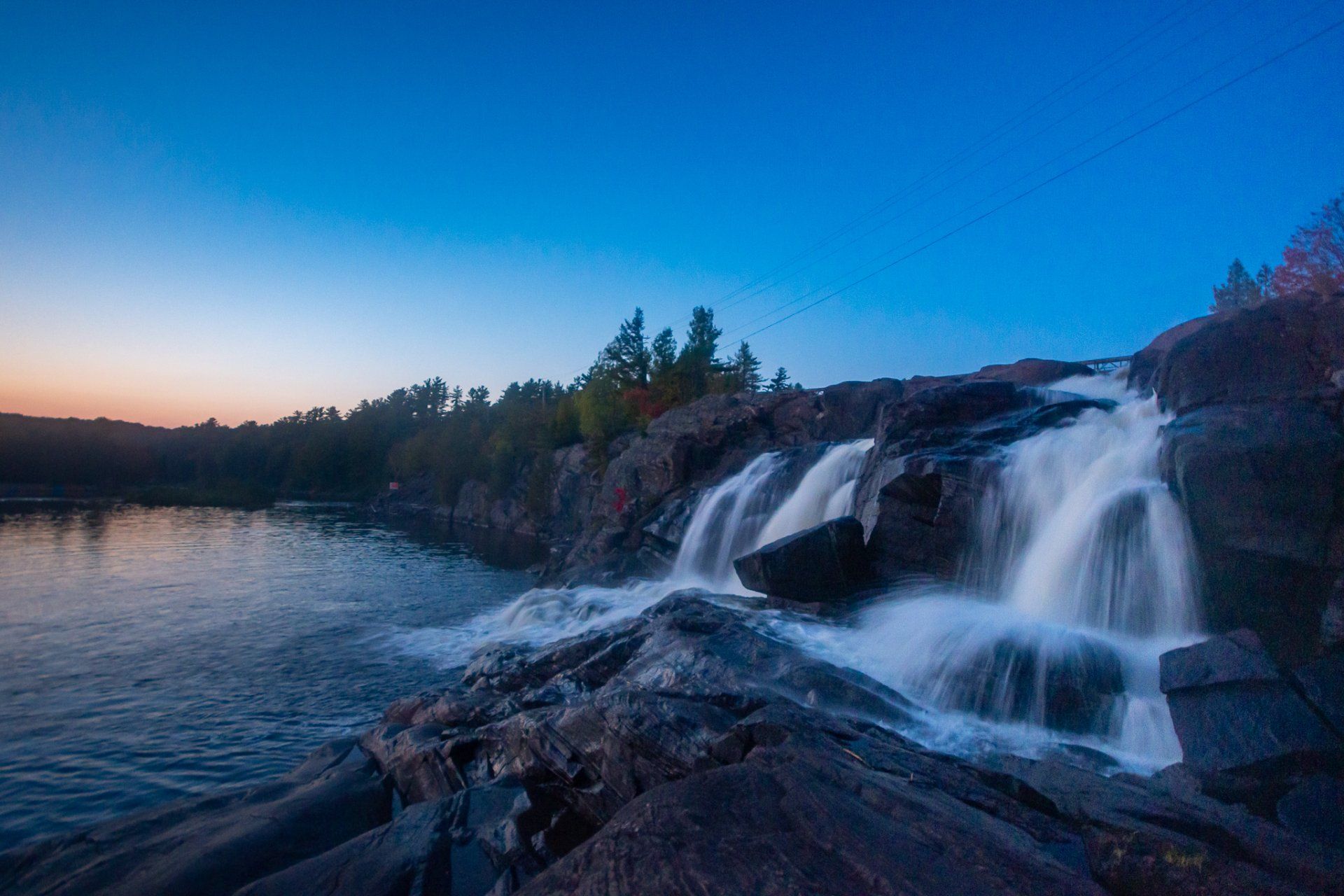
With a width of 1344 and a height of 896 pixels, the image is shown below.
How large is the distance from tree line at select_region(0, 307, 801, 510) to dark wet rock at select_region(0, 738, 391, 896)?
112 ft

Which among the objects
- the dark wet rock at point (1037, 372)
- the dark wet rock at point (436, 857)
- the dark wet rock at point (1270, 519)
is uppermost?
the dark wet rock at point (1037, 372)

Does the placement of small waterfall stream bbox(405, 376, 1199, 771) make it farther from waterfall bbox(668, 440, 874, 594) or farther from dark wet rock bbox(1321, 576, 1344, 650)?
waterfall bbox(668, 440, 874, 594)

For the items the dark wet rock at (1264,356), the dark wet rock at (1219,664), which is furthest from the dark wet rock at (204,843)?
the dark wet rock at (1264,356)

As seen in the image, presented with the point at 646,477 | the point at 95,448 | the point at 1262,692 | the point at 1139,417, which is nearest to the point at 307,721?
the point at 1262,692

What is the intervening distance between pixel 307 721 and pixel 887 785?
1108 centimetres

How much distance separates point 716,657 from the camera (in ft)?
29.8

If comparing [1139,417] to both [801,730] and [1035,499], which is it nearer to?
[1035,499]

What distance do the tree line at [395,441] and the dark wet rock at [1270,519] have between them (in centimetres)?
2925

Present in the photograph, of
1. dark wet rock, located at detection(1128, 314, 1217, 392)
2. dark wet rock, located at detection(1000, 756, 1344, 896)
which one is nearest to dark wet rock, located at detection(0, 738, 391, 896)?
dark wet rock, located at detection(1000, 756, 1344, 896)

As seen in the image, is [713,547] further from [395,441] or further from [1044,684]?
[395,441]

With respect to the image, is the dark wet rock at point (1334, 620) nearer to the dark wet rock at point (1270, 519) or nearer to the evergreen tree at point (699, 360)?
the dark wet rock at point (1270, 519)

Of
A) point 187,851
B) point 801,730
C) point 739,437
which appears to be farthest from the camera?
point 739,437

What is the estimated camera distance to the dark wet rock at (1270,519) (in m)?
9.41

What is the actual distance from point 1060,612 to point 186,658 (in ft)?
62.5
